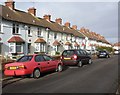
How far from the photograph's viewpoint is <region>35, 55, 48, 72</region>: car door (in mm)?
13609

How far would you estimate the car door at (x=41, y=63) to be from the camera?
13609 millimetres

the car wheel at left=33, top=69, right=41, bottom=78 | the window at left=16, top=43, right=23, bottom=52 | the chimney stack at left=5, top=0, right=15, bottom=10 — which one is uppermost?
the chimney stack at left=5, top=0, right=15, bottom=10

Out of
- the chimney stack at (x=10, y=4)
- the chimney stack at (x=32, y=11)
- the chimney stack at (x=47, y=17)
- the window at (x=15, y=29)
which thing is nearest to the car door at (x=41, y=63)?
the window at (x=15, y=29)

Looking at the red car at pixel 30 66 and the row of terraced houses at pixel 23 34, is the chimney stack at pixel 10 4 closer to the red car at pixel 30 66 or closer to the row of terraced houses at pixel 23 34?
the row of terraced houses at pixel 23 34

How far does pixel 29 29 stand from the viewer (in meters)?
34.2

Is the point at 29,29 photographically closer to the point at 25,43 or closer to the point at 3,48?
the point at 25,43

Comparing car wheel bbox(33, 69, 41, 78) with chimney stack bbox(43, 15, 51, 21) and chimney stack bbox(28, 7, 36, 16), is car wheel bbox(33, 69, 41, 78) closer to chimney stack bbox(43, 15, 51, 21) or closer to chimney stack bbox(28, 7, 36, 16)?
chimney stack bbox(28, 7, 36, 16)

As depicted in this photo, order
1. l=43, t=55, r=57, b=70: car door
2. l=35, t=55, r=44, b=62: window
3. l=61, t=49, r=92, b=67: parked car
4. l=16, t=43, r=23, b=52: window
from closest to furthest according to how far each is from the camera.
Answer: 1. l=35, t=55, r=44, b=62: window
2. l=43, t=55, r=57, b=70: car door
3. l=61, t=49, r=92, b=67: parked car
4. l=16, t=43, r=23, b=52: window

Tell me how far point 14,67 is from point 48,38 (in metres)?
27.8

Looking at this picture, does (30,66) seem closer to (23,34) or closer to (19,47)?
(19,47)

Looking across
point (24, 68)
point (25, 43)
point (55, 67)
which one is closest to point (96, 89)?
point (24, 68)

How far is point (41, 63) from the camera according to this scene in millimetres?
13836

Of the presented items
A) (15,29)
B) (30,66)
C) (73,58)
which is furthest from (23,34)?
(30,66)

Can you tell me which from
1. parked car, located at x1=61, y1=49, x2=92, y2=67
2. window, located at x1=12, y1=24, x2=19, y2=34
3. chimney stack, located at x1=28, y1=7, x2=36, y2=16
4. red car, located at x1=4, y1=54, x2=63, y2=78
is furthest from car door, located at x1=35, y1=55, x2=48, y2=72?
chimney stack, located at x1=28, y1=7, x2=36, y2=16
